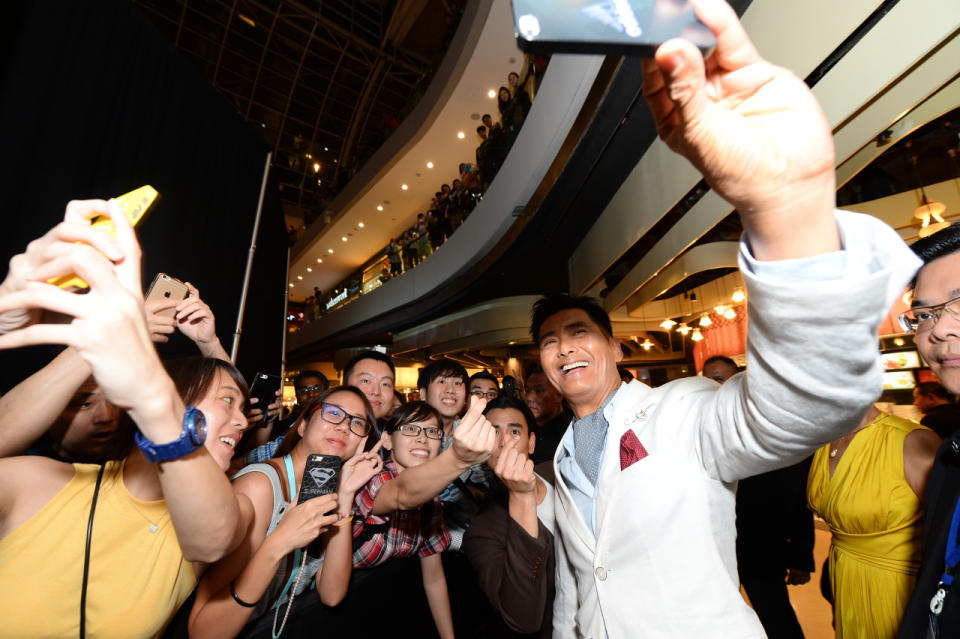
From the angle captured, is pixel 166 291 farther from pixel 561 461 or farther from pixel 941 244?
pixel 941 244

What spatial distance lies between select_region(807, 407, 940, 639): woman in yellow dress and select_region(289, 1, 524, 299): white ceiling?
305 inches

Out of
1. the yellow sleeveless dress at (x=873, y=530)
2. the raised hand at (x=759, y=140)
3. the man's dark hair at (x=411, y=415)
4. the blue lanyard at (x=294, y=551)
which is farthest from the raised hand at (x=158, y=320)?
the yellow sleeveless dress at (x=873, y=530)

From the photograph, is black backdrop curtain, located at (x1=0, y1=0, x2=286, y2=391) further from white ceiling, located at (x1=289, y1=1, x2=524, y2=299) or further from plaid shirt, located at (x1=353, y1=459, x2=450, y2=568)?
white ceiling, located at (x1=289, y1=1, x2=524, y2=299)

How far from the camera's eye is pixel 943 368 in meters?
1.27

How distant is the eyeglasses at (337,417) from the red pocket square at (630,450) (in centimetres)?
137

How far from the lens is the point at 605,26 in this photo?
1.81 feet

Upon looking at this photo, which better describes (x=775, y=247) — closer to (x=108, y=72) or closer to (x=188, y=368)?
(x=188, y=368)

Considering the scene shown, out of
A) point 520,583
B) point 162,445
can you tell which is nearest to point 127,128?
point 162,445

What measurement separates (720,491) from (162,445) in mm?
1357

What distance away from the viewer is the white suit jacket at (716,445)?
23.0 inches

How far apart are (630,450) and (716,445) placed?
0.27 metres

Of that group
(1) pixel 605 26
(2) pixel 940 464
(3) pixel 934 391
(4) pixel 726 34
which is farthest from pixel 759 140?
(3) pixel 934 391

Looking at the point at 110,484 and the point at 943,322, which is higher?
the point at 943,322

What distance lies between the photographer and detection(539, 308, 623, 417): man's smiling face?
61.1 inches
